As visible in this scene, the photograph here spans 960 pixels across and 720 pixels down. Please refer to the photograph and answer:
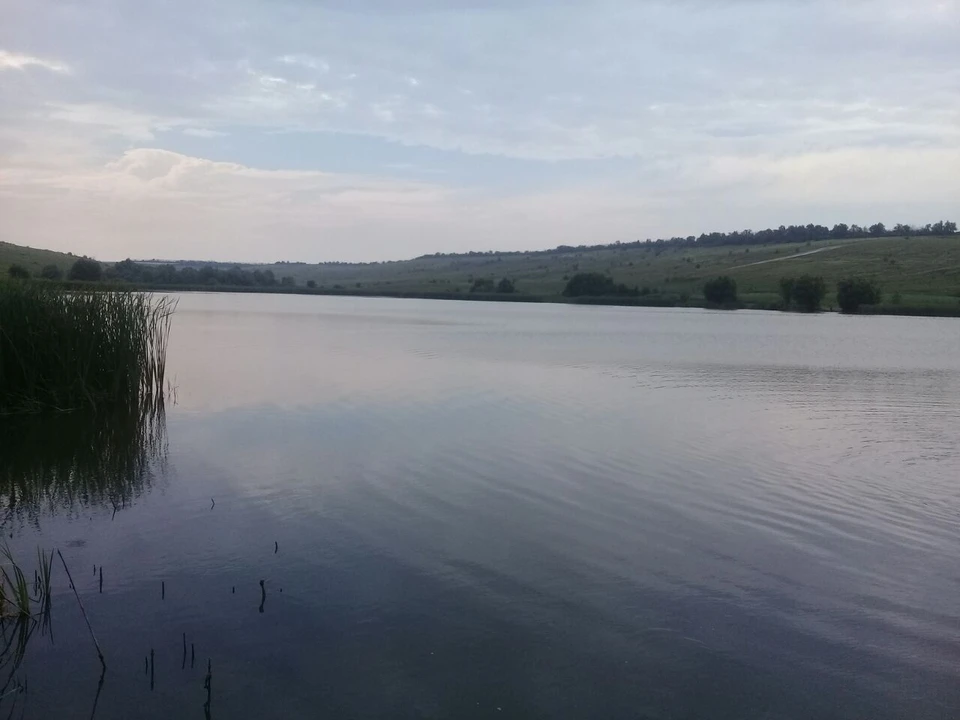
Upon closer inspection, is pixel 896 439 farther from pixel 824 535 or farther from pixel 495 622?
pixel 495 622

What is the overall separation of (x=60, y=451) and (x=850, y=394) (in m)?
14.7

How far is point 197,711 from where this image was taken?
460 cm

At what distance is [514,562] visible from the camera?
6898mm

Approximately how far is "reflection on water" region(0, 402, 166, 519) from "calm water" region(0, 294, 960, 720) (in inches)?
4.2

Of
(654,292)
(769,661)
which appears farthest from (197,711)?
(654,292)

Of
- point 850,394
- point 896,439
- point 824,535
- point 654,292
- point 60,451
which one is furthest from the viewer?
point 654,292

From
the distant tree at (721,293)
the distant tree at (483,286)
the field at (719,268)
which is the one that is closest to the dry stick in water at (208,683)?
the field at (719,268)

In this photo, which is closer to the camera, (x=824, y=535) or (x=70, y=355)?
(x=824, y=535)

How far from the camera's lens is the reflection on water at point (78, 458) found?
861 cm

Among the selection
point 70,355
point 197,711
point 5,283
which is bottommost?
point 197,711

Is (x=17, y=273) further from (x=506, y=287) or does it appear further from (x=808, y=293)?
(x=506, y=287)

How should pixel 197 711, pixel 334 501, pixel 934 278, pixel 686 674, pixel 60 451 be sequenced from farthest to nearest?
pixel 934 278, pixel 60 451, pixel 334 501, pixel 686 674, pixel 197 711

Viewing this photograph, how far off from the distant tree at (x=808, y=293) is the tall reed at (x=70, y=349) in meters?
53.8

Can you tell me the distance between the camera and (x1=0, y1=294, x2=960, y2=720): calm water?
4.93 m
